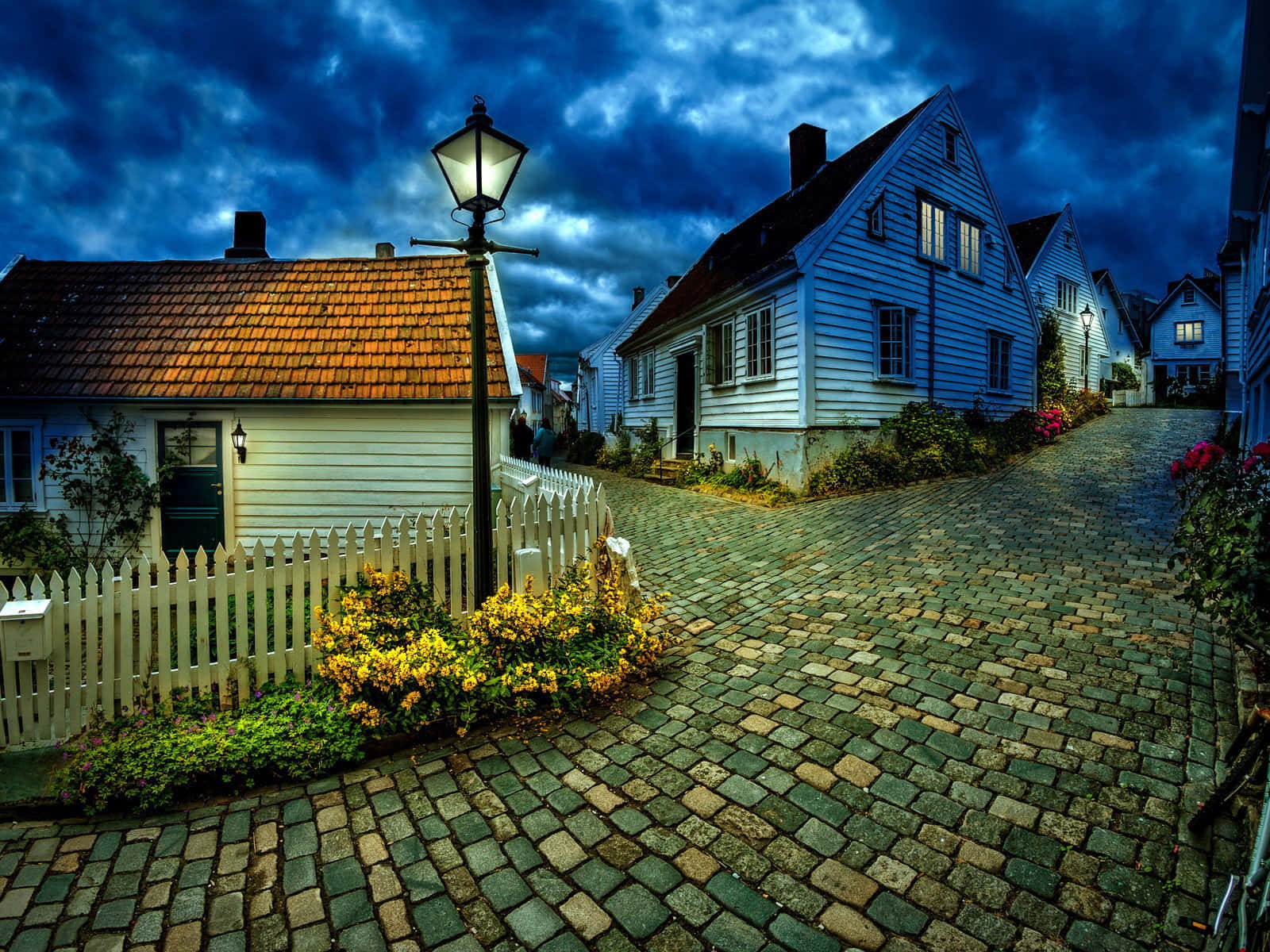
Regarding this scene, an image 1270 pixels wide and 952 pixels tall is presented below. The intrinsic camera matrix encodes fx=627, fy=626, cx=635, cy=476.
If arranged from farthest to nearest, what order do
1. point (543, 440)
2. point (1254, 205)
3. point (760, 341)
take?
point (543, 440) < point (760, 341) < point (1254, 205)

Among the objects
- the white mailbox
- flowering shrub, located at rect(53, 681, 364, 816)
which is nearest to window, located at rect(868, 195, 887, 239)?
flowering shrub, located at rect(53, 681, 364, 816)

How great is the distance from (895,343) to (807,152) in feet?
24.5

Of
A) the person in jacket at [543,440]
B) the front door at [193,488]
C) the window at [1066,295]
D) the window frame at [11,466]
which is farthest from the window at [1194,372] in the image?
the window frame at [11,466]

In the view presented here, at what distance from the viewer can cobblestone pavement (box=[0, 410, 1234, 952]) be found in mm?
2459

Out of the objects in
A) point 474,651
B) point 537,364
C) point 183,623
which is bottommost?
point 474,651

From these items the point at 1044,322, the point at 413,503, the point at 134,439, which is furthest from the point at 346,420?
the point at 1044,322

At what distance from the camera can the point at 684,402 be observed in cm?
1802

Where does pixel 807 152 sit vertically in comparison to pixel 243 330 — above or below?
above

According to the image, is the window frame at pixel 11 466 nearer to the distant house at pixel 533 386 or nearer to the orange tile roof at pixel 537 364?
the distant house at pixel 533 386

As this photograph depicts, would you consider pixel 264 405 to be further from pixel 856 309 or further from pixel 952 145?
pixel 952 145

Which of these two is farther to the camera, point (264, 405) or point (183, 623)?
point (264, 405)

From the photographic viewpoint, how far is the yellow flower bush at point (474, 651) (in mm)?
3959

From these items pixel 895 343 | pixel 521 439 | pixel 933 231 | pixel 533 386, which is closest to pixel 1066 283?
pixel 933 231

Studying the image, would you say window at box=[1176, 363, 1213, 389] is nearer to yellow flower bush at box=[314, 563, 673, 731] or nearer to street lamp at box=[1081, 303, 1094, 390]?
street lamp at box=[1081, 303, 1094, 390]
